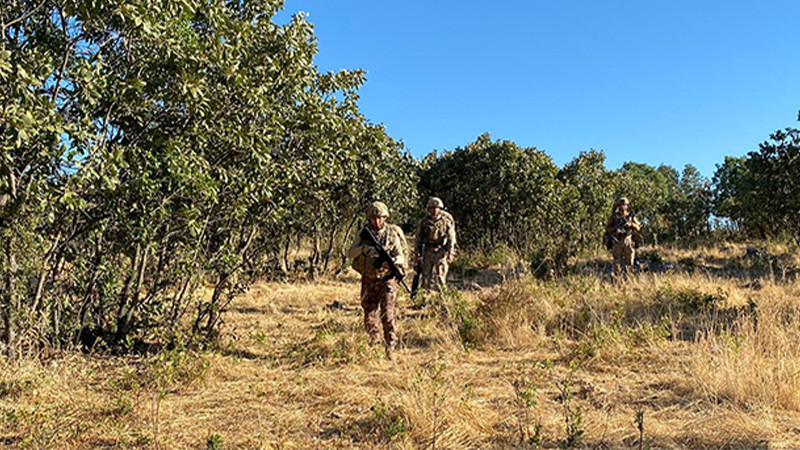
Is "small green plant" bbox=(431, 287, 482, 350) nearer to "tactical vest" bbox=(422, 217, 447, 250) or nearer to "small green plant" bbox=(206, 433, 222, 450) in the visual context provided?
"tactical vest" bbox=(422, 217, 447, 250)

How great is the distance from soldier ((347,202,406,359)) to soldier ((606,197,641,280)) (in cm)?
527

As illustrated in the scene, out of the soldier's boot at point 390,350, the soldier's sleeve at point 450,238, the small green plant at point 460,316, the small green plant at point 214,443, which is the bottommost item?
the small green plant at point 214,443

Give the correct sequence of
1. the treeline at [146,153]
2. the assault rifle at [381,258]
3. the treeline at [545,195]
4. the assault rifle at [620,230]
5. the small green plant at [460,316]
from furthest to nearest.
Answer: the treeline at [545,195], the assault rifle at [620,230], the small green plant at [460,316], the assault rifle at [381,258], the treeline at [146,153]

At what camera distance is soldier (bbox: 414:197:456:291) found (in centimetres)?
773

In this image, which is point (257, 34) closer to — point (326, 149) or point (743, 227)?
point (326, 149)

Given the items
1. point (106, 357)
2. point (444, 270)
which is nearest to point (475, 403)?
point (106, 357)

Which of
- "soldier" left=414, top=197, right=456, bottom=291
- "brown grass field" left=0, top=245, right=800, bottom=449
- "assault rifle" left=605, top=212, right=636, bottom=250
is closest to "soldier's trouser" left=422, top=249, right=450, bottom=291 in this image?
"soldier" left=414, top=197, right=456, bottom=291

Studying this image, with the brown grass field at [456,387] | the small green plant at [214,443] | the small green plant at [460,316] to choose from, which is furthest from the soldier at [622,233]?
the small green plant at [214,443]

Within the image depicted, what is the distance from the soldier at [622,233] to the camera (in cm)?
884

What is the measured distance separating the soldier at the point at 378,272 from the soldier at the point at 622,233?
5271 millimetres

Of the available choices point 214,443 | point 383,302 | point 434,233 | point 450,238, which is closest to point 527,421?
point 214,443

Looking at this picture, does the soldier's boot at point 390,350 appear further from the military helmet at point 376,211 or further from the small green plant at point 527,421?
the small green plant at point 527,421

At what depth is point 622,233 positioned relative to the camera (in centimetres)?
890

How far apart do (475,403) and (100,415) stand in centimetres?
258
